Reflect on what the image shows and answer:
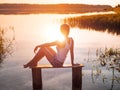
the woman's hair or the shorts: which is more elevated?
the woman's hair

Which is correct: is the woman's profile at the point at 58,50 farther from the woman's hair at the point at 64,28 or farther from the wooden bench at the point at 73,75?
the wooden bench at the point at 73,75

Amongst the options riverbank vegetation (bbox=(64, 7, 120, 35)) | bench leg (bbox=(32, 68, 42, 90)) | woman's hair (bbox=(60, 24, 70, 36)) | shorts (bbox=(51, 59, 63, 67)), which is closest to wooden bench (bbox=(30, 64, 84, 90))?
bench leg (bbox=(32, 68, 42, 90))

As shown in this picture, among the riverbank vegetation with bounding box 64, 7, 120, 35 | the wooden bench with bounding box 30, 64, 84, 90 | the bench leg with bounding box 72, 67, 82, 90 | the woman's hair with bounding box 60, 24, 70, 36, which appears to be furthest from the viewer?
the riverbank vegetation with bounding box 64, 7, 120, 35

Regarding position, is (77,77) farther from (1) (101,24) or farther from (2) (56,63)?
(1) (101,24)

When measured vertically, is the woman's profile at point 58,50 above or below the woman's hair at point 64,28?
below

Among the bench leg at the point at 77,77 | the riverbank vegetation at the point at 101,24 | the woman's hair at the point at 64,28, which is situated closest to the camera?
the woman's hair at the point at 64,28

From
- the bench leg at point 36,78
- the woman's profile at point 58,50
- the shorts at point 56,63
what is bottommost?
the bench leg at point 36,78

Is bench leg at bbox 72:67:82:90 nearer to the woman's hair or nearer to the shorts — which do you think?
the shorts

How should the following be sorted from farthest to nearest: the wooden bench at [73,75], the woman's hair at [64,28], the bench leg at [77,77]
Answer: the bench leg at [77,77]
the wooden bench at [73,75]
the woman's hair at [64,28]

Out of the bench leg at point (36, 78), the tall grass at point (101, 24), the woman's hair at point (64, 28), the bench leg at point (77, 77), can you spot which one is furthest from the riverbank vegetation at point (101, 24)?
the woman's hair at point (64, 28)

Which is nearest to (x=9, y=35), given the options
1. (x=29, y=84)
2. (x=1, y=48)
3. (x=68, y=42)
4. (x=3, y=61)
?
(x=1, y=48)

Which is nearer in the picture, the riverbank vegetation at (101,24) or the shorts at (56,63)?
the shorts at (56,63)

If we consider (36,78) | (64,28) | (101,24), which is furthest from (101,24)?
(64,28)

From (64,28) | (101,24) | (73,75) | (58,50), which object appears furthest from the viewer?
(101,24)
